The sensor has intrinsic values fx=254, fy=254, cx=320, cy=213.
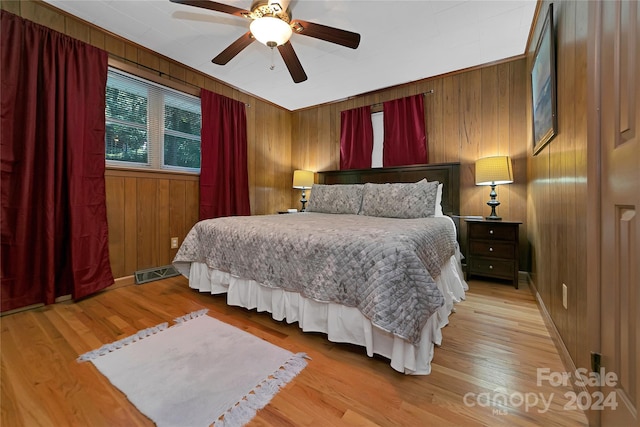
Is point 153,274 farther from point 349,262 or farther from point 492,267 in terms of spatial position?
point 492,267

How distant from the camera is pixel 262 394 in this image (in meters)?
1.15

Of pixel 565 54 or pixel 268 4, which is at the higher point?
pixel 268 4

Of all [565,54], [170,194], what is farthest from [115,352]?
[565,54]

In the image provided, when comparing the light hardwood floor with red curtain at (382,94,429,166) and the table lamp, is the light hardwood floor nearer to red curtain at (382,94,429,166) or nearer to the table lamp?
the table lamp

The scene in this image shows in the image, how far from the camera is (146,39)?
2.57 meters

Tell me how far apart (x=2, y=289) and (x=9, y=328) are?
394mm

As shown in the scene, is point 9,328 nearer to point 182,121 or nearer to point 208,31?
point 182,121

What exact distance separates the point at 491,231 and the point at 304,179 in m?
2.63

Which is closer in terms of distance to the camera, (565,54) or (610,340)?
(610,340)

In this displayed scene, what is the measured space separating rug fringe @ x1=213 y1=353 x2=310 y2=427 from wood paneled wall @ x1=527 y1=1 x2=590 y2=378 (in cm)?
128

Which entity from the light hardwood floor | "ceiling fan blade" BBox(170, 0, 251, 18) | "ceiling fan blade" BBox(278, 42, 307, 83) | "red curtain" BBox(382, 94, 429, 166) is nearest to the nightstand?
the light hardwood floor

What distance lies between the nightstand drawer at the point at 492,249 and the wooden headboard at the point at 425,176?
0.50 metres

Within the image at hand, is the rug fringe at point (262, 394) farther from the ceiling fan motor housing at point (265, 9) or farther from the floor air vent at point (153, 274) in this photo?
the ceiling fan motor housing at point (265, 9)

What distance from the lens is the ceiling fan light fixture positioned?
1833 millimetres
